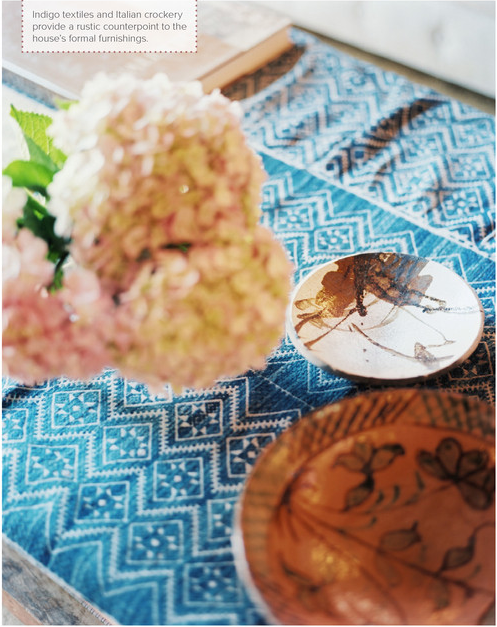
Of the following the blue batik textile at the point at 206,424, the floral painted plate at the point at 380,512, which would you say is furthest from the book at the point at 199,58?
the floral painted plate at the point at 380,512

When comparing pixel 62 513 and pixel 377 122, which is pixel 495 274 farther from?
Result: pixel 62 513

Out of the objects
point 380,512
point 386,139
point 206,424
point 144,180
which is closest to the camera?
point 144,180

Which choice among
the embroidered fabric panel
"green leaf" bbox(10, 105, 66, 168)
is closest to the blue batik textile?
the embroidered fabric panel

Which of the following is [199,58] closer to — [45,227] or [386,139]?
[386,139]

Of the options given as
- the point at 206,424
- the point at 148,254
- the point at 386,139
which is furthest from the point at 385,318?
the point at 386,139

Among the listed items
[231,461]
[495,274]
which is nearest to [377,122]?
[495,274]

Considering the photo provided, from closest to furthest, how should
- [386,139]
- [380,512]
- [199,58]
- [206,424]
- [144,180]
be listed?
[144,180]
[380,512]
[206,424]
[386,139]
[199,58]
